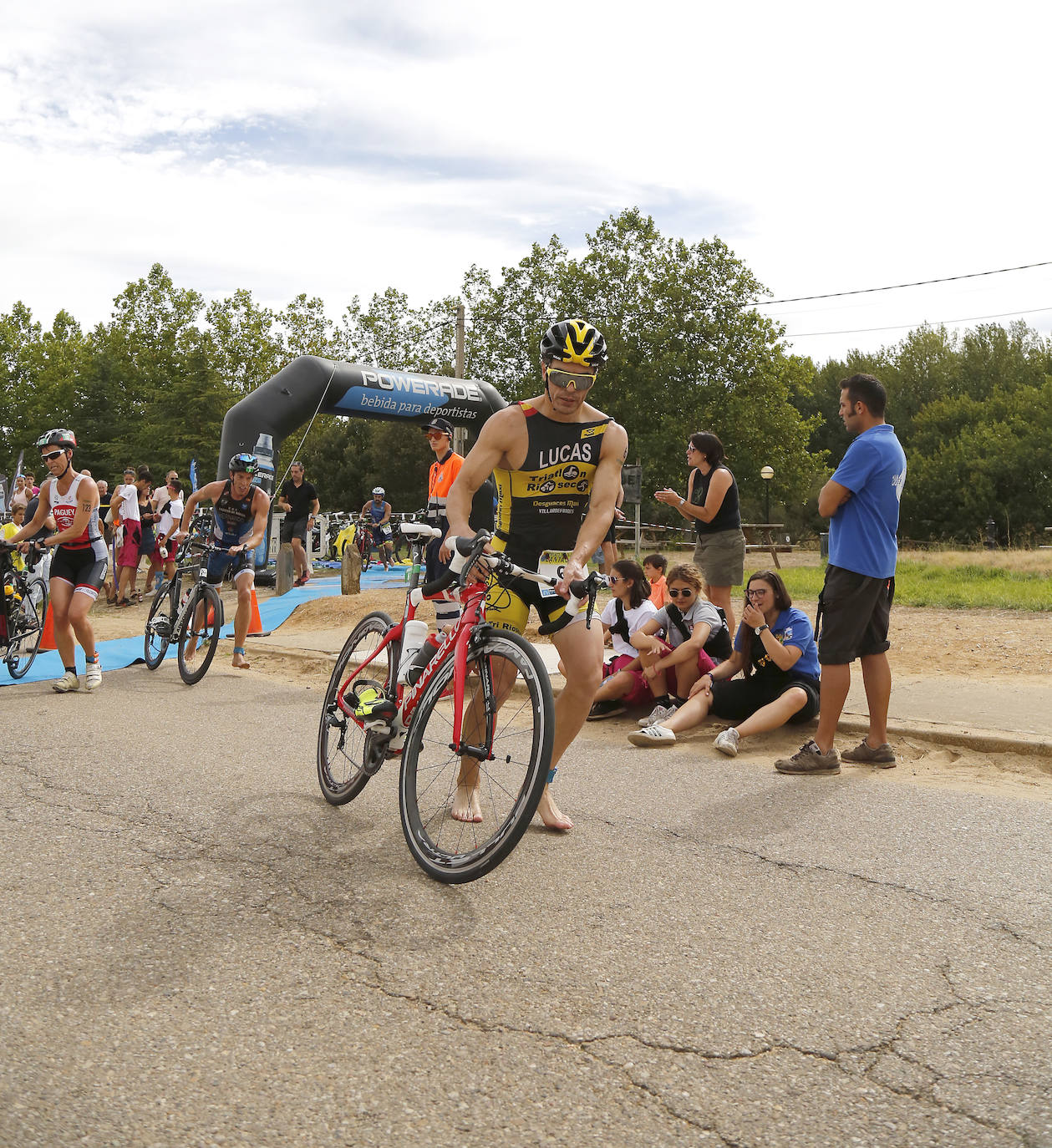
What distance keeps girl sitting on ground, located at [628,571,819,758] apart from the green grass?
9258 millimetres

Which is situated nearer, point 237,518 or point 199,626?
point 199,626

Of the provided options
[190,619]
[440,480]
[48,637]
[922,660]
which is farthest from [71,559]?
[922,660]

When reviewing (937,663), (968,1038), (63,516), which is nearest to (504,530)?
(968,1038)

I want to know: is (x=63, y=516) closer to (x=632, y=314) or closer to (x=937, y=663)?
(x=937, y=663)

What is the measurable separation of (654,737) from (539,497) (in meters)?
2.45

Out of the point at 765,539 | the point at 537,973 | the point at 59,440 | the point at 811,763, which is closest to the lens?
the point at 537,973

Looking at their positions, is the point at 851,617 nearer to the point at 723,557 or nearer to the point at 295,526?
the point at 723,557

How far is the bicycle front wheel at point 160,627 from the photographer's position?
31.6 feet

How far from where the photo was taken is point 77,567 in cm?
859

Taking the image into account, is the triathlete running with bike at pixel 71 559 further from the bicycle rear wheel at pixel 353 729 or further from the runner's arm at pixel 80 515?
the bicycle rear wheel at pixel 353 729

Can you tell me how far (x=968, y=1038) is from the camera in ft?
8.92

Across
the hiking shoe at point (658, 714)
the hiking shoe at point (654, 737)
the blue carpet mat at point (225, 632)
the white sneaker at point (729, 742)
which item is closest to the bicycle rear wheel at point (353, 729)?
the blue carpet mat at point (225, 632)

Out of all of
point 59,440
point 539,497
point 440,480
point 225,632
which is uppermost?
point 59,440

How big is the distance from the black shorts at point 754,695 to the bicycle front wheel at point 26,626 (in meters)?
6.05
